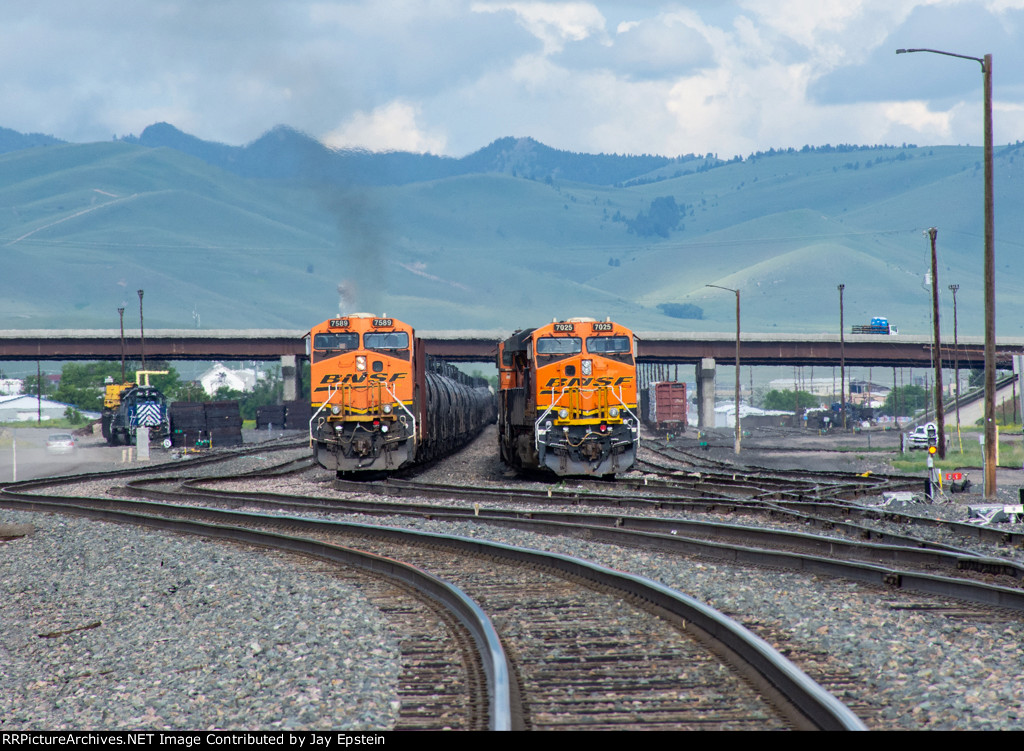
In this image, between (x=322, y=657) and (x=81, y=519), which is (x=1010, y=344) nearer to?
(x=81, y=519)

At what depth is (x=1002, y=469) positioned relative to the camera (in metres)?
35.1

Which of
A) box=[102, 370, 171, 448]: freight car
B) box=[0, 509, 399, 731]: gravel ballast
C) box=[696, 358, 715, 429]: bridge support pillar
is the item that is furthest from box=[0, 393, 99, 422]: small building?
box=[0, 509, 399, 731]: gravel ballast

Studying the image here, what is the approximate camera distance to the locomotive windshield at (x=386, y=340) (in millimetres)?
28641

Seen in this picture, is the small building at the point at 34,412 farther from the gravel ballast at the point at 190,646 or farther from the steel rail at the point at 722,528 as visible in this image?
the gravel ballast at the point at 190,646

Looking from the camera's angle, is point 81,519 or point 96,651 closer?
point 96,651

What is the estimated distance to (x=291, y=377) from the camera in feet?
318

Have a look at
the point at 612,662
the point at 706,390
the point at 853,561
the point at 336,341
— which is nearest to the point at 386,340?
the point at 336,341

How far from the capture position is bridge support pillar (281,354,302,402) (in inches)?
3762

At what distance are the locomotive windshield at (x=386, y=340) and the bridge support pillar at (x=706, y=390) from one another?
240 feet

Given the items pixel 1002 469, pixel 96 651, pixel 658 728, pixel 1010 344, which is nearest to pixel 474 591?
pixel 96 651

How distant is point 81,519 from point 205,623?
13.0 metres

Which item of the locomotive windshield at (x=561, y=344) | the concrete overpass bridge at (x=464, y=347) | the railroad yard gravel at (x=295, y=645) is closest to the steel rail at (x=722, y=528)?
the railroad yard gravel at (x=295, y=645)

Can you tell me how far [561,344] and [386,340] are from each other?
4865mm
